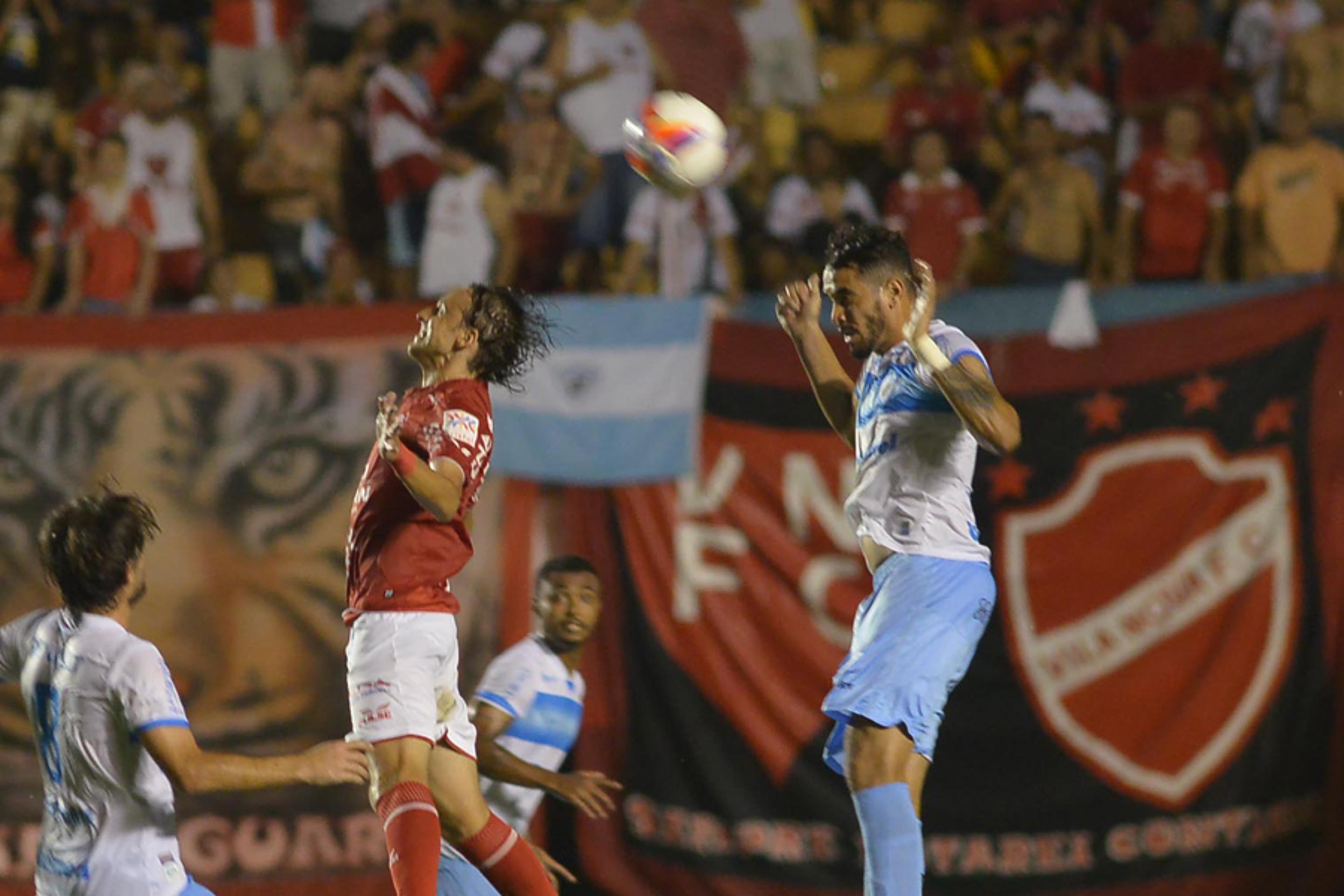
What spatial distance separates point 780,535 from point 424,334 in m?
4.09

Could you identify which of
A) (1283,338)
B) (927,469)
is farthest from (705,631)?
(927,469)

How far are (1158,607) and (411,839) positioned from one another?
4993mm

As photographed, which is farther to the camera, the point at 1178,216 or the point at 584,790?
the point at 1178,216

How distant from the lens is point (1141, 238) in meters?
9.85

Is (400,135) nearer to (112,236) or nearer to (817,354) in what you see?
(112,236)

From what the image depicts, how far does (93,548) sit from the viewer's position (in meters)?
4.07

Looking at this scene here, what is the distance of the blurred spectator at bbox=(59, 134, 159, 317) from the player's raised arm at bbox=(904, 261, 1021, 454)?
6.48 m

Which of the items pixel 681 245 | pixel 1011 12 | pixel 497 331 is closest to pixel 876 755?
pixel 497 331

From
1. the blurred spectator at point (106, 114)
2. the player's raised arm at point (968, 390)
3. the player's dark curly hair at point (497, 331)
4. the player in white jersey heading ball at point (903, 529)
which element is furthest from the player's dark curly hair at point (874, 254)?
the blurred spectator at point (106, 114)

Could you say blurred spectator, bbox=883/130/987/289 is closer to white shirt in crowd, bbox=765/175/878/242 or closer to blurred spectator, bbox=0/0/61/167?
white shirt in crowd, bbox=765/175/878/242

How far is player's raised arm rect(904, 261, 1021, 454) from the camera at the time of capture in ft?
15.2

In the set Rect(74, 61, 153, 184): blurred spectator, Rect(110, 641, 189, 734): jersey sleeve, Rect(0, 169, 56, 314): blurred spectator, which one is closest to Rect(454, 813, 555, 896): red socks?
Rect(110, 641, 189, 734): jersey sleeve

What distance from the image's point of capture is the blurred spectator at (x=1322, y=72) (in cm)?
1012

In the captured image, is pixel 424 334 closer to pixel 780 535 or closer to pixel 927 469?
pixel 927 469
